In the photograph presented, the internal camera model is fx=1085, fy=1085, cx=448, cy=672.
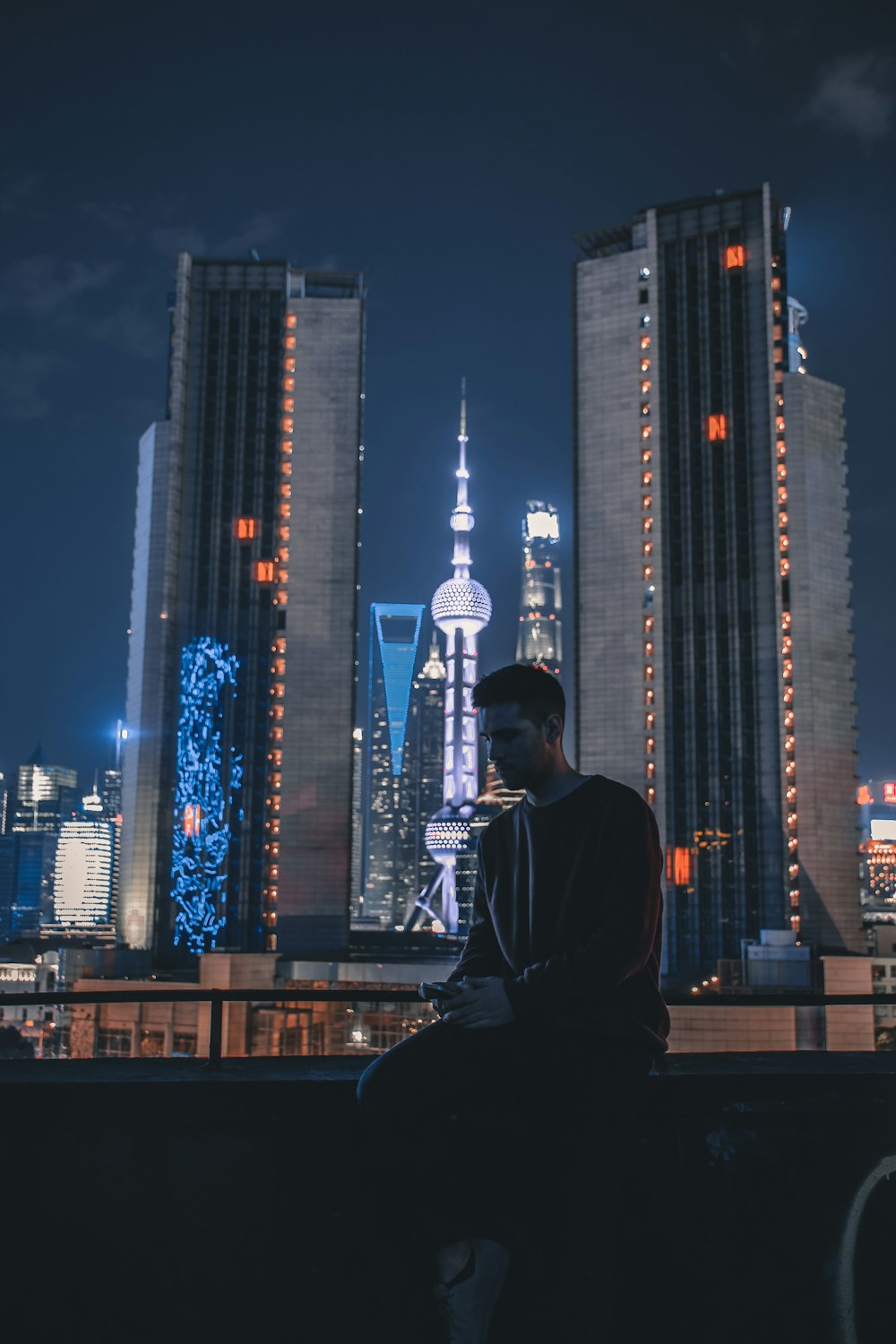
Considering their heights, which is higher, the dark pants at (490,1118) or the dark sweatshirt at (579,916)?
the dark sweatshirt at (579,916)

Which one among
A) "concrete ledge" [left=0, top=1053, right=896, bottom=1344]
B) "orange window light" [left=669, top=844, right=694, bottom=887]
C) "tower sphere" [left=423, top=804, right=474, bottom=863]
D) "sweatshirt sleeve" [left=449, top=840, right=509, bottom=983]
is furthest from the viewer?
"tower sphere" [left=423, top=804, right=474, bottom=863]

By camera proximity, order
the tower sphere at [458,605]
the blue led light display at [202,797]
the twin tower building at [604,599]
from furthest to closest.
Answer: the tower sphere at [458,605] < the blue led light display at [202,797] < the twin tower building at [604,599]

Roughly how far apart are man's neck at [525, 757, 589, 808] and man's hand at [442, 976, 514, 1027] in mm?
721

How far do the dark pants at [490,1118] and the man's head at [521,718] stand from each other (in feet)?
3.10

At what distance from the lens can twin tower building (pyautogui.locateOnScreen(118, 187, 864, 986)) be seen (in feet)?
248

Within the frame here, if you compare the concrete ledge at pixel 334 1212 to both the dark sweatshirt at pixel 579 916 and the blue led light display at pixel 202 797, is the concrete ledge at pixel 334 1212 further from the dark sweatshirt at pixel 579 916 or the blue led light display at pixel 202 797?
the blue led light display at pixel 202 797

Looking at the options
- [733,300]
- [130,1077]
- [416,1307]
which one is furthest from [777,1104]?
[733,300]

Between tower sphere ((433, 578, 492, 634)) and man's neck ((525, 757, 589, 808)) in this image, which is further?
tower sphere ((433, 578, 492, 634))

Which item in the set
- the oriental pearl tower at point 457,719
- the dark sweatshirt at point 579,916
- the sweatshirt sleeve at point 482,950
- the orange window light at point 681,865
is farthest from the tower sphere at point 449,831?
the dark sweatshirt at point 579,916

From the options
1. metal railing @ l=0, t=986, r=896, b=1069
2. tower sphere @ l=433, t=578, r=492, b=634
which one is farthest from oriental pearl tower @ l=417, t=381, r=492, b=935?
metal railing @ l=0, t=986, r=896, b=1069

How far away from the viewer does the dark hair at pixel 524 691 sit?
13.4ft

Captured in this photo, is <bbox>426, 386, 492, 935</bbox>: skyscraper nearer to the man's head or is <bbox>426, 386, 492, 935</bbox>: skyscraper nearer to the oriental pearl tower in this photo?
the oriental pearl tower

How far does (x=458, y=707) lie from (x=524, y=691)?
497 feet

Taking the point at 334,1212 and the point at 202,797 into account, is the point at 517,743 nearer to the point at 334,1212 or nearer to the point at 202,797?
the point at 334,1212
